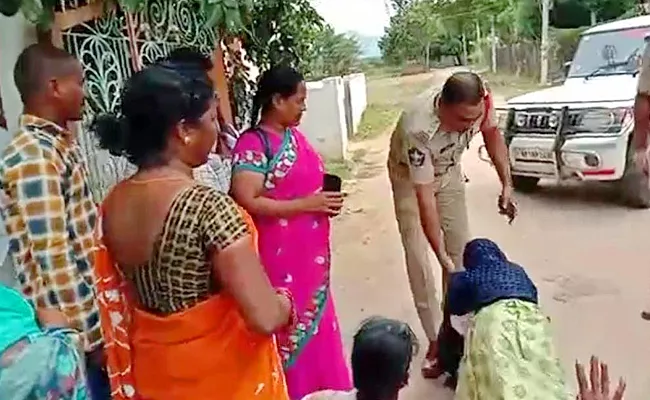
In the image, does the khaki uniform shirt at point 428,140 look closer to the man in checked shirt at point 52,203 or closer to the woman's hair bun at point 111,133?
the man in checked shirt at point 52,203

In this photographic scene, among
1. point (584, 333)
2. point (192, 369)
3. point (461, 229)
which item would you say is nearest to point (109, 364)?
point (192, 369)

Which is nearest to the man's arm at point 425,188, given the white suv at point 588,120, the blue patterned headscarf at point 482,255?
Result: the blue patterned headscarf at point 482,255

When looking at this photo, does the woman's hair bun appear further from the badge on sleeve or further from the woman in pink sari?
the badge on sleeve

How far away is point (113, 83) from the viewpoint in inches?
168

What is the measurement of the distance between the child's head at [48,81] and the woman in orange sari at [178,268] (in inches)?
18.2

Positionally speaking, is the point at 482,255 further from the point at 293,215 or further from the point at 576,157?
the point at 576,157

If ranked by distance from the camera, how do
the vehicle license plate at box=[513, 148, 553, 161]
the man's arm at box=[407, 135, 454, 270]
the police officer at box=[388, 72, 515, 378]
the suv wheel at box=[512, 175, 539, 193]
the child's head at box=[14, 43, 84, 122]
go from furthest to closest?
1. the suv wheel at box=[512, 175, 539, 193]
2. the vehicle license plate at box=[513, 148, 553, 161]
3. the man's arm at box=[407, 135, 454, 270]
4. the police officer at box=[388, 72, 515, 378]
5. the child's head at box=[14, 43, 84, 122]

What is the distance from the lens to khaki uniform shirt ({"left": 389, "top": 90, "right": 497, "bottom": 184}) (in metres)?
3.97

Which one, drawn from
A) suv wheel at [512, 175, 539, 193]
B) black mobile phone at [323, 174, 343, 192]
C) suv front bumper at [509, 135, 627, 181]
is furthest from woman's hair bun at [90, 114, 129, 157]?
suv wheel at [512, 175, 539, 193]

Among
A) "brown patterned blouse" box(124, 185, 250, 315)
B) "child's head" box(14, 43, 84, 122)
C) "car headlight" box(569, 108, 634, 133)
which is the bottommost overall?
"car headlight" box(569, 108, 634, 133)

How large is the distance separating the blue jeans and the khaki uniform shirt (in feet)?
6.34

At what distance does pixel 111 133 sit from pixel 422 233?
7.78 ft

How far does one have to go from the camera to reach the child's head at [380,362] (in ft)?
6.24

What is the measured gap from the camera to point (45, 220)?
7.59ft
